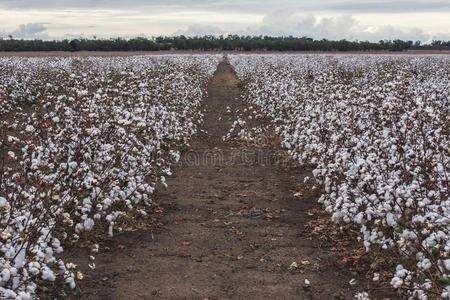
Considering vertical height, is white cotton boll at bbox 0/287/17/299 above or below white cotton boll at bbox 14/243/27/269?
below

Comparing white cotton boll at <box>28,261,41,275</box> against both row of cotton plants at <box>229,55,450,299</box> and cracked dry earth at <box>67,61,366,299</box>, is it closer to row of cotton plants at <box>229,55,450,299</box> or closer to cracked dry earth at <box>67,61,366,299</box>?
cracked dry earth at <box>67,61,366,299</box>

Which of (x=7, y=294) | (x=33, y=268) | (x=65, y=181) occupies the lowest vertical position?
(x=7, y=294)

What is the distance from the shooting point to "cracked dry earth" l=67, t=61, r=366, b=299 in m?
5.13

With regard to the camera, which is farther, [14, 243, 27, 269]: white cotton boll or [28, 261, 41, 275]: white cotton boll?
[14, 243, 27, 269]: white cotton boll

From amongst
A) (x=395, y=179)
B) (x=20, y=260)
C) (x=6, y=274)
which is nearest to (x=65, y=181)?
(x=20, y=260)

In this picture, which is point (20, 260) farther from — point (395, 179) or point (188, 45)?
point (188, 45)

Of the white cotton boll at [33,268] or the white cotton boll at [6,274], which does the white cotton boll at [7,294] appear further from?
the white cotton boll at [33,268]

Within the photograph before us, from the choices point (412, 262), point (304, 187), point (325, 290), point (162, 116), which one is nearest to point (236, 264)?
point (325, 290)

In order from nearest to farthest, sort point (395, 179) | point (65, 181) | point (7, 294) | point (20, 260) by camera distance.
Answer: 1. point (7, 294)
2. point (20, 260)
3. point (395, 179)
4. point (65, 181)

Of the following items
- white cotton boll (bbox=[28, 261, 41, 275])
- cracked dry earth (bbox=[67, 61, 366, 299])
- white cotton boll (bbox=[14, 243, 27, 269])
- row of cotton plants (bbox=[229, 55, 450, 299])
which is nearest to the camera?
white cotton boll (bbox=[28, 261, 41, 275])

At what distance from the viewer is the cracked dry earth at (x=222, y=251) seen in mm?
5133

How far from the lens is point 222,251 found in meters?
6.19

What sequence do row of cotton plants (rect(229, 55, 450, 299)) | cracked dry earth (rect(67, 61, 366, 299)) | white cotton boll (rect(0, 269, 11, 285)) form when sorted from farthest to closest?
cracked dry earth (rect(67, 61, 366, 299))
row of cotton plants (rect(229, 55, 450, 299))
white cotton boll (rect(0, 269, 11, 285))

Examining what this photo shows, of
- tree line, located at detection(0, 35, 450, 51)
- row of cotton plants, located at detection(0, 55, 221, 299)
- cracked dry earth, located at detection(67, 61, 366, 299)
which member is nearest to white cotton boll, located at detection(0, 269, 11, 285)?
row of cotton plants, located at detection(0, 55, 221, 299)
